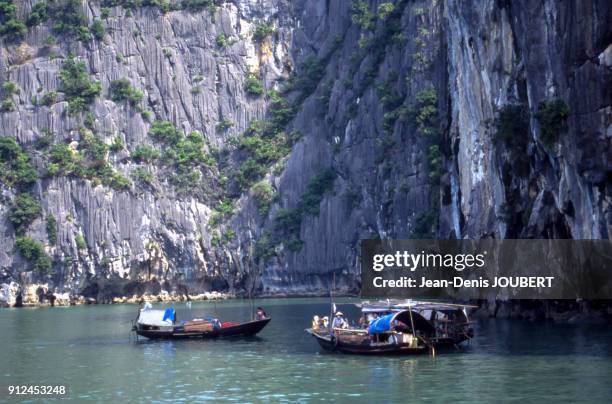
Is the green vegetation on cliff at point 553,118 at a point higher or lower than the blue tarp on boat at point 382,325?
higher

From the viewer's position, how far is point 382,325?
136 ft

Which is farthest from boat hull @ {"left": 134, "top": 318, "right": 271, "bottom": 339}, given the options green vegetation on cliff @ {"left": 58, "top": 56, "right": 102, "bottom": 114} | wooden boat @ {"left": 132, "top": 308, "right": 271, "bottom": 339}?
green vegetation on cliff @ {"left": 58, "top": 56, "right": 102, "bottom": 114}

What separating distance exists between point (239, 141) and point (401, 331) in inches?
2900

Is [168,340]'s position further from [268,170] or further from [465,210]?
[268,170]

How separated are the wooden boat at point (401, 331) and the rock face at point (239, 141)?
97.0 ft

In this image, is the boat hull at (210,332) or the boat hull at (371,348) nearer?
the boat hull at (371,348)

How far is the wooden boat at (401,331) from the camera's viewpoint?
41.4 meters

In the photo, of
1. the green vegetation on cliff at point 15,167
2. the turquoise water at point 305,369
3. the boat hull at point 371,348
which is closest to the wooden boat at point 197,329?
the turquoise water at point 305,369

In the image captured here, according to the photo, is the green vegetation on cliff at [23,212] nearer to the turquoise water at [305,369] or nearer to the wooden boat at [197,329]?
the turquoise water at [305,369]

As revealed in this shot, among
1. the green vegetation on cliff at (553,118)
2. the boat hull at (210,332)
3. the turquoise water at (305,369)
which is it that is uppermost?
the green vegetation on cliff at (553,118)

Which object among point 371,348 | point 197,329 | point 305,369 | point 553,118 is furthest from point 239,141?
point 305,369

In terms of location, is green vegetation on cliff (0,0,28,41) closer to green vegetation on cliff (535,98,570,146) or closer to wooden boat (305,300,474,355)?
wooden boat (305,300,474,355)

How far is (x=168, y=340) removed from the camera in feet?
174

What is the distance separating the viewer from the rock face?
98.4 metres
